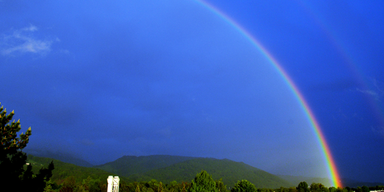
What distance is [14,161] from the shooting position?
46.4 ft

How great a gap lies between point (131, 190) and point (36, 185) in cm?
8557

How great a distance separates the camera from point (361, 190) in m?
94.9

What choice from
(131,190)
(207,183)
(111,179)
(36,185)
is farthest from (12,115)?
(131,190)

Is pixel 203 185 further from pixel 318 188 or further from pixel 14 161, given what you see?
pixel 318 188

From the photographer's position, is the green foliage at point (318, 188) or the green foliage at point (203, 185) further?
the green foliage at point (318, 188)

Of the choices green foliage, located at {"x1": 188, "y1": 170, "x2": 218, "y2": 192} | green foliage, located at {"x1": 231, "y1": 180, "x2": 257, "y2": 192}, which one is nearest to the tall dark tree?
green foliage, located at {"x1": 188, "y1": 170, "x2": 218, "y2": 192}

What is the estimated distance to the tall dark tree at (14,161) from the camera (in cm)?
1372

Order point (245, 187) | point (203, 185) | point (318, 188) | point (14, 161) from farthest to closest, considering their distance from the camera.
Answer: point (318, 188), point (245, 187), point (203, 185), point (14, 161)

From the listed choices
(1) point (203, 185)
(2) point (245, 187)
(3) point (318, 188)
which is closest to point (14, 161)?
(1) point (203, 185)

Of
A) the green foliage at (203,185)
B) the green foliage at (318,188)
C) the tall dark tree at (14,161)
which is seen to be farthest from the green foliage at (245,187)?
the green foliage at (318,188)

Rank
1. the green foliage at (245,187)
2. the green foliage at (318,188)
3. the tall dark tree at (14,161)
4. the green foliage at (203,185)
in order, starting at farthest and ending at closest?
the green foliage at (318,188) < the green foliage at (245,187) < the green foliage at (203,185) < the tall dark tree at (14,161)

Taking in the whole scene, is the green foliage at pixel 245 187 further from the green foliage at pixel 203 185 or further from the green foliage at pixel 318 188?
the green foliage at pixel 318 188

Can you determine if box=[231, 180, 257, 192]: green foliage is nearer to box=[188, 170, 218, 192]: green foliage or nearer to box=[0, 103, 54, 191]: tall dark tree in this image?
box=[188, 170, 218, 192]: green foliage

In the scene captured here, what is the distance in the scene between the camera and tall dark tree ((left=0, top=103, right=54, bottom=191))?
13719mm
